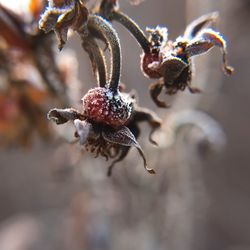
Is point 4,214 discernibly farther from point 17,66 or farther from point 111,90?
point 111,90

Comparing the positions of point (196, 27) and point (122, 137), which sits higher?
point (196, 27)

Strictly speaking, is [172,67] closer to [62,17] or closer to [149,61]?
[149,61]

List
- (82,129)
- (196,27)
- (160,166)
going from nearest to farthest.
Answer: (82,129) → (196,27) → (160,166)

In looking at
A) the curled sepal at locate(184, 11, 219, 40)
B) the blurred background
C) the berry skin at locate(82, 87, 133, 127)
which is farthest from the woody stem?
the blurred background

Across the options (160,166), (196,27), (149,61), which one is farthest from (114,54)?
(160,166)

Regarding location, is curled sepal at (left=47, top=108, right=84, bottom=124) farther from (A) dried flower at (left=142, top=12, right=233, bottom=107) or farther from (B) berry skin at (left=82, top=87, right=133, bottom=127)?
(A) dried flower at (left=142, top=12, right=233, bottom=107)
